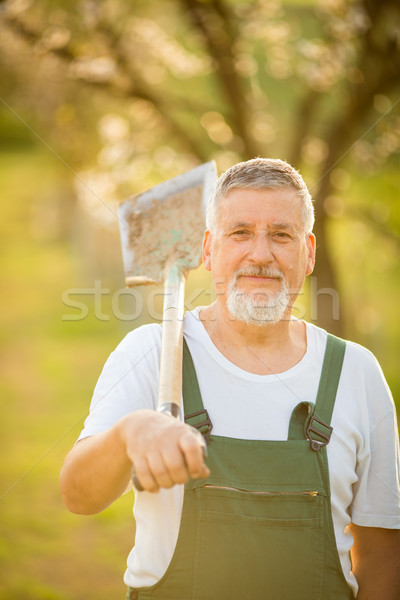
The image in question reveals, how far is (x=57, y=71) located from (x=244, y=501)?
4.05 m

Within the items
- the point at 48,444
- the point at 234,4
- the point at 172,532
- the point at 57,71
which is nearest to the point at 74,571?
the point at 48,444

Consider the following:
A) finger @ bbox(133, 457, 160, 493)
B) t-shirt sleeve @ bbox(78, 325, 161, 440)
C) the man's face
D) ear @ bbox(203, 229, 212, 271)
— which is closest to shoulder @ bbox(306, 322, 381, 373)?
the man's face

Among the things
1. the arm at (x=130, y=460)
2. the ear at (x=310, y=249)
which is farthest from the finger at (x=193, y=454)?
the ear at (x=310, y=249)

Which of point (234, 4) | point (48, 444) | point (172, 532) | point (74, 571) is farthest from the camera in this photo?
point (48, 444)

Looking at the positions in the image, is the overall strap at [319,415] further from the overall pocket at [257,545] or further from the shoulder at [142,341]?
the shoulder at [142,341]

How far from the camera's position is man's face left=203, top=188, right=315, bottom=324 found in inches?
75.5

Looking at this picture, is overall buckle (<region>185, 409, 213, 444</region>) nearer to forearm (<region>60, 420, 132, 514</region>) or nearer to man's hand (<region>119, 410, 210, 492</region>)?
forearm (<region>60, 420, 132, 514</region>)

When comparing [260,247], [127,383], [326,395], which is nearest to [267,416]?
[326,395]

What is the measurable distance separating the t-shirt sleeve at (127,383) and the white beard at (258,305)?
27 centimetres

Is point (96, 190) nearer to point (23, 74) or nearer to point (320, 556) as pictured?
point (23, 74)

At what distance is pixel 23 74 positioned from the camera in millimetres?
4809

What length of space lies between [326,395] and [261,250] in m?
0.49

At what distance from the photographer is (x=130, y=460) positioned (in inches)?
58.2

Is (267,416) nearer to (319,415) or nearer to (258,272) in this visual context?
(319,415)
